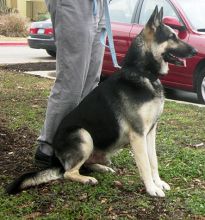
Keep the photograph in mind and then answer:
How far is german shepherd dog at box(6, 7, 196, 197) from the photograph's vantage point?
4.01 metres

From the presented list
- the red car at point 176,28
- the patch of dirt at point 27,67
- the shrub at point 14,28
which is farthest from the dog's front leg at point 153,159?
the shrub at point 14,28

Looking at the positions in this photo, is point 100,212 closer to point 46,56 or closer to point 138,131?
point 138,131

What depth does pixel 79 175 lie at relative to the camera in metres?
4.28

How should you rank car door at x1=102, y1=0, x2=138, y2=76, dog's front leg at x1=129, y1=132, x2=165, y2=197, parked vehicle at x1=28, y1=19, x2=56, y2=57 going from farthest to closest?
parked vehicle at x1=28, y1=19, x2=56, y2=57
car door at x1=102, y1=0, x2=138, y2=76
dog's front leg at x1=129, y1=132, x2=165, y2=197

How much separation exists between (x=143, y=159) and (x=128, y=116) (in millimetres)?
357

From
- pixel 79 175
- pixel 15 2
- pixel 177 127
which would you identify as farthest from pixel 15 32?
pixel 79 175

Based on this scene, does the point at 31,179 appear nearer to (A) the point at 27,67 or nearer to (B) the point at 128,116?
(B) the point at 128,116

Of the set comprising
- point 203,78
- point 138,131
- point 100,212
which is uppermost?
point 138,131

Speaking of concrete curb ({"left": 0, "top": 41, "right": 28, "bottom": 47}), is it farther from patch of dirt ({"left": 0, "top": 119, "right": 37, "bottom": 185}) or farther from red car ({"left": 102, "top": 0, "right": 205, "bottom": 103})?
patch of dirt ({"left": 0, "top": 119, "right": 37, "bottom": 185})

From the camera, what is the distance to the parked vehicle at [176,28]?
8.23m

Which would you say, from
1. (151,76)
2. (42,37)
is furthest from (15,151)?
(42,37)

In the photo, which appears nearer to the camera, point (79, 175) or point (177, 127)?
point (79, 175)

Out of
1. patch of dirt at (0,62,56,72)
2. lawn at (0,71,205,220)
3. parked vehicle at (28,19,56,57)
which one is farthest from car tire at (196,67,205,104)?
parked vehicle at (28,19,56,57)

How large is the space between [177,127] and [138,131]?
240 cm
